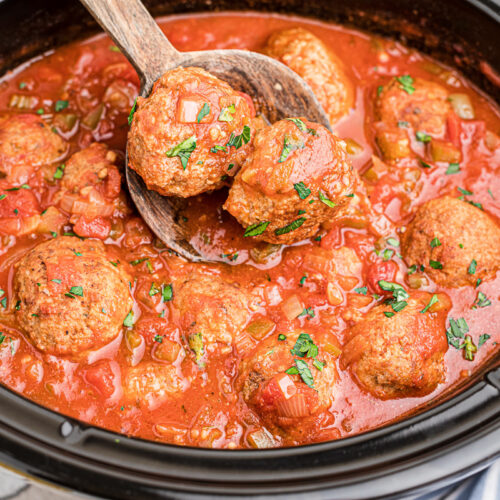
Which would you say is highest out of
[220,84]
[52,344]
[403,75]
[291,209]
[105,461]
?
[403,75]

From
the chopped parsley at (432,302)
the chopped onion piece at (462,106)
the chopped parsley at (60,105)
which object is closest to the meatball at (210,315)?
the chopped parsley at (432,302)

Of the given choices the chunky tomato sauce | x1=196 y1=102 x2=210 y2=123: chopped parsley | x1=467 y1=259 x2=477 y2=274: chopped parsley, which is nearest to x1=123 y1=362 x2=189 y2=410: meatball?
the chunky tomato sauce

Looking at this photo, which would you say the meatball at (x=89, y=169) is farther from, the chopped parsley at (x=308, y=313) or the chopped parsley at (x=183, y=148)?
the chopped parsley at (x=308, y=313)

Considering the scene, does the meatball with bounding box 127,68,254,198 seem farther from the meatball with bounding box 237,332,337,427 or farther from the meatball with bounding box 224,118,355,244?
the meatball with bounding box 237,332,337,427

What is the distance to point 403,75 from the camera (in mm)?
4238

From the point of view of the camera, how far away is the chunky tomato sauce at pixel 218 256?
3225 mm

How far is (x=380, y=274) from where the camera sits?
355cm

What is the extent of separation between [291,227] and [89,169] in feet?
4.79

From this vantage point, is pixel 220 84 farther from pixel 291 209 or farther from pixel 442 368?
pixel 442 368

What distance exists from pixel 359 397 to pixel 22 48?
3.53 meters

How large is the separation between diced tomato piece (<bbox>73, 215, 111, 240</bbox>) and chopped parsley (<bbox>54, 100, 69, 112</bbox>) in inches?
39.6

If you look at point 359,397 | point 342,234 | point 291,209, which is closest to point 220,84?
point 291,209

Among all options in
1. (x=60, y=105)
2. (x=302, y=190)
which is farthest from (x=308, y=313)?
(x=60, y=105)

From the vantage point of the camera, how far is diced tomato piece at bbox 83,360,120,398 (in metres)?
3.21
